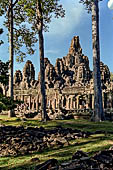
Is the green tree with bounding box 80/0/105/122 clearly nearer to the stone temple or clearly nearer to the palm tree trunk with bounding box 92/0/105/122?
the palm tree trunk with bounding box 92/0/105/122

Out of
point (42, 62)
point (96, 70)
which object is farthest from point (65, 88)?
point (96, 70)

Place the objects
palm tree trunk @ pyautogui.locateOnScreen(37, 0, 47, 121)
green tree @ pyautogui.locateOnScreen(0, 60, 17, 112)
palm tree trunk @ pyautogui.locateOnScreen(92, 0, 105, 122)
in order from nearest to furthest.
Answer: green tree @ pyautogui.locateOnScreen(0, 60, 17, 112)
palm tree trunk @ pyautogui.locateOnScreen(92, 0, 105, 122)
palm tree trunk @ pyautogui.locateOnScreen(37, 0, 47, 121)

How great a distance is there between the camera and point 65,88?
24.3 m

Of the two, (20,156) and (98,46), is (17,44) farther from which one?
(20,156)

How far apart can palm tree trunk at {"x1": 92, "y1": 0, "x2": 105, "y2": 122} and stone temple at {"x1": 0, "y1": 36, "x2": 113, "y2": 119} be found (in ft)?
11.9

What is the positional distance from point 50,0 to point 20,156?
13663 millimetres

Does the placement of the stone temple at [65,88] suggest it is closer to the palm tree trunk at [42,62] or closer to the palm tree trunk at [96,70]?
the palm tree trunk at [42,62]

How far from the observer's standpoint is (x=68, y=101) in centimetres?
2370

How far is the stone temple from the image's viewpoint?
19.7m

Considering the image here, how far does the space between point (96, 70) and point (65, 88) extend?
10430 millimetres

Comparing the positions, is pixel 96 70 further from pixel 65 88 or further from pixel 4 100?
pixel 65 88

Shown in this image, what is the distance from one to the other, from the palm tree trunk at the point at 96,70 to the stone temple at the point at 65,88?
3.63 m

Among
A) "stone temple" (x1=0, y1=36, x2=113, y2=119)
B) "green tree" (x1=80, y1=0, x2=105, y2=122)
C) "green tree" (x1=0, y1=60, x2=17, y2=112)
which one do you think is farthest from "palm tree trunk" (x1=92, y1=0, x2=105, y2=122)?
"green tree" (x1=0, y1=60, x2=17, y2=112)

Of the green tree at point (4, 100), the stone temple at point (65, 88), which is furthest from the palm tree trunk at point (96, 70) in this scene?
the green tree at point (4, 100)
